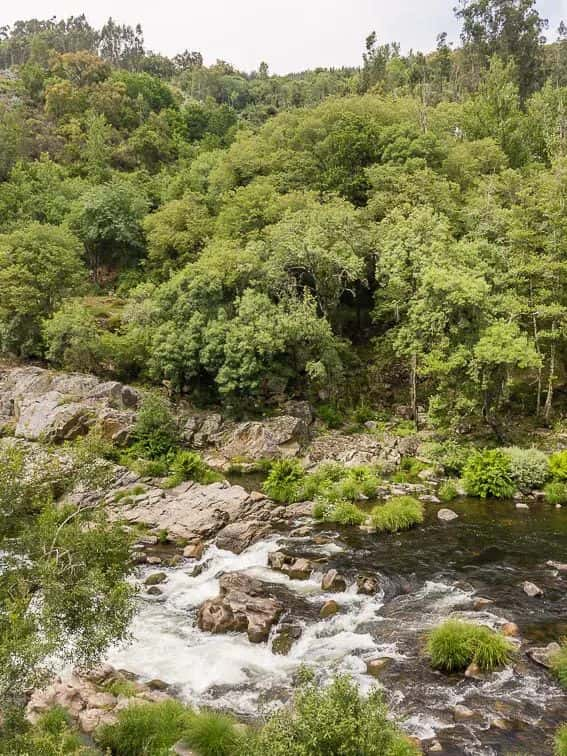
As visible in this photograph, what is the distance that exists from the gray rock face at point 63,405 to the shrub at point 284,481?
10554 millimetres

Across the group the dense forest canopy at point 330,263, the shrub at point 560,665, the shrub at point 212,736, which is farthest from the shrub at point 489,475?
the shrub at point 212,736

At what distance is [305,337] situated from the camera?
40000 mm

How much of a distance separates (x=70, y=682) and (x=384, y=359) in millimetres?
34508

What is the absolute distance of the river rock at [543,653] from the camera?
16094mm

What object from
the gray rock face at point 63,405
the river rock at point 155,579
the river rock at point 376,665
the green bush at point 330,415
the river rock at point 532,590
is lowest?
the river rock at point 155,579

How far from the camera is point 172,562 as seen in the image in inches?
971

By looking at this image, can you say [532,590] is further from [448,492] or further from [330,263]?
[330,263]

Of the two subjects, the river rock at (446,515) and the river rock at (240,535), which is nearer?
the river rock at (240,535)

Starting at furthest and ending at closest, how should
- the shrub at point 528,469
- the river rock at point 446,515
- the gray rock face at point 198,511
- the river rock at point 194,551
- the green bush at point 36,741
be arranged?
the shrub at point 528,469 → the river rock at point 446,515 → the gray rock face at point 198,511 → the river rock at point 194,551 → the green bush at point 36,741

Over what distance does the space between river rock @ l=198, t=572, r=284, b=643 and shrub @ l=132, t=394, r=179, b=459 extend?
633 inches

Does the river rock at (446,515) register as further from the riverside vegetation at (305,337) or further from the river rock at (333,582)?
the river rock at (333,582)

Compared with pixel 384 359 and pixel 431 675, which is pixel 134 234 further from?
pixel 431 675

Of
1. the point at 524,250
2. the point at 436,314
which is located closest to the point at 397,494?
the point at 436,314

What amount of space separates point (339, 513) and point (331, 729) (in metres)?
18.6
